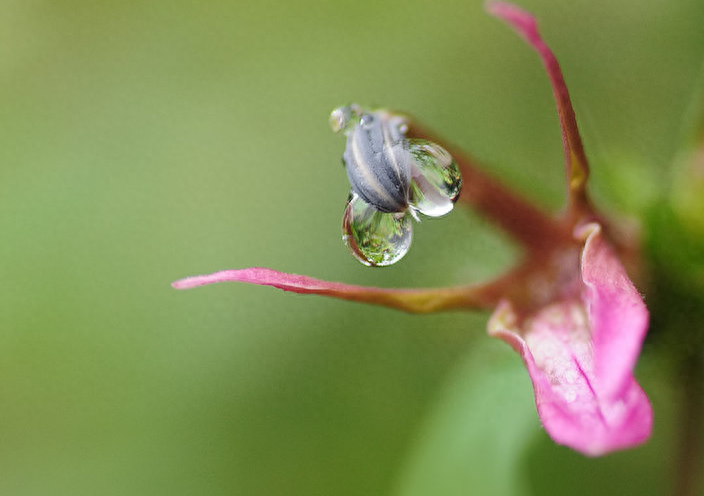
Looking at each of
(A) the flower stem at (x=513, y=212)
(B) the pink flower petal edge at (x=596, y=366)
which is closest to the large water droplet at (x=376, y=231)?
(B) the pink flower petal edge at (x=596, y=366)

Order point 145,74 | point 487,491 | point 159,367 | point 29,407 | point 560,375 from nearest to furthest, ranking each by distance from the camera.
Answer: point 560,375
point 487,491
point 159,367
point 29,407
point 145,74

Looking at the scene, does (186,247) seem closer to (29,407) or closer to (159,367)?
(159,367)

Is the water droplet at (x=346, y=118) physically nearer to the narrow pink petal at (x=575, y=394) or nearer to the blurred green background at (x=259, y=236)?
the narrow pink petal at (x=575, y=394)

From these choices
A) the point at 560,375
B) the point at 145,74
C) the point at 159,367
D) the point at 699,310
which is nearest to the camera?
the point at 560,375

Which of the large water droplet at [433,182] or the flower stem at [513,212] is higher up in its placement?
the large water droplet at [433,182]

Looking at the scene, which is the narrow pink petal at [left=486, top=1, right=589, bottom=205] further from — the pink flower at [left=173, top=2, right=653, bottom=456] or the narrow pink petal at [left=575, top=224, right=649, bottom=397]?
the narrow pink petal at [left=575, top=224, right=649, bottom=397]

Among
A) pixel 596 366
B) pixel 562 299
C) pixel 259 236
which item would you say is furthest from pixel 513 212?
pixel 259 236

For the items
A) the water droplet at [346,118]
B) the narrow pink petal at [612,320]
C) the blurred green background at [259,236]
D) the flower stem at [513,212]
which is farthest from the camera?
the blurred green background at [259,236]

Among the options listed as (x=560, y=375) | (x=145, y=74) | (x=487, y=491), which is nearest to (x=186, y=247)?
(x=145, y=74)
